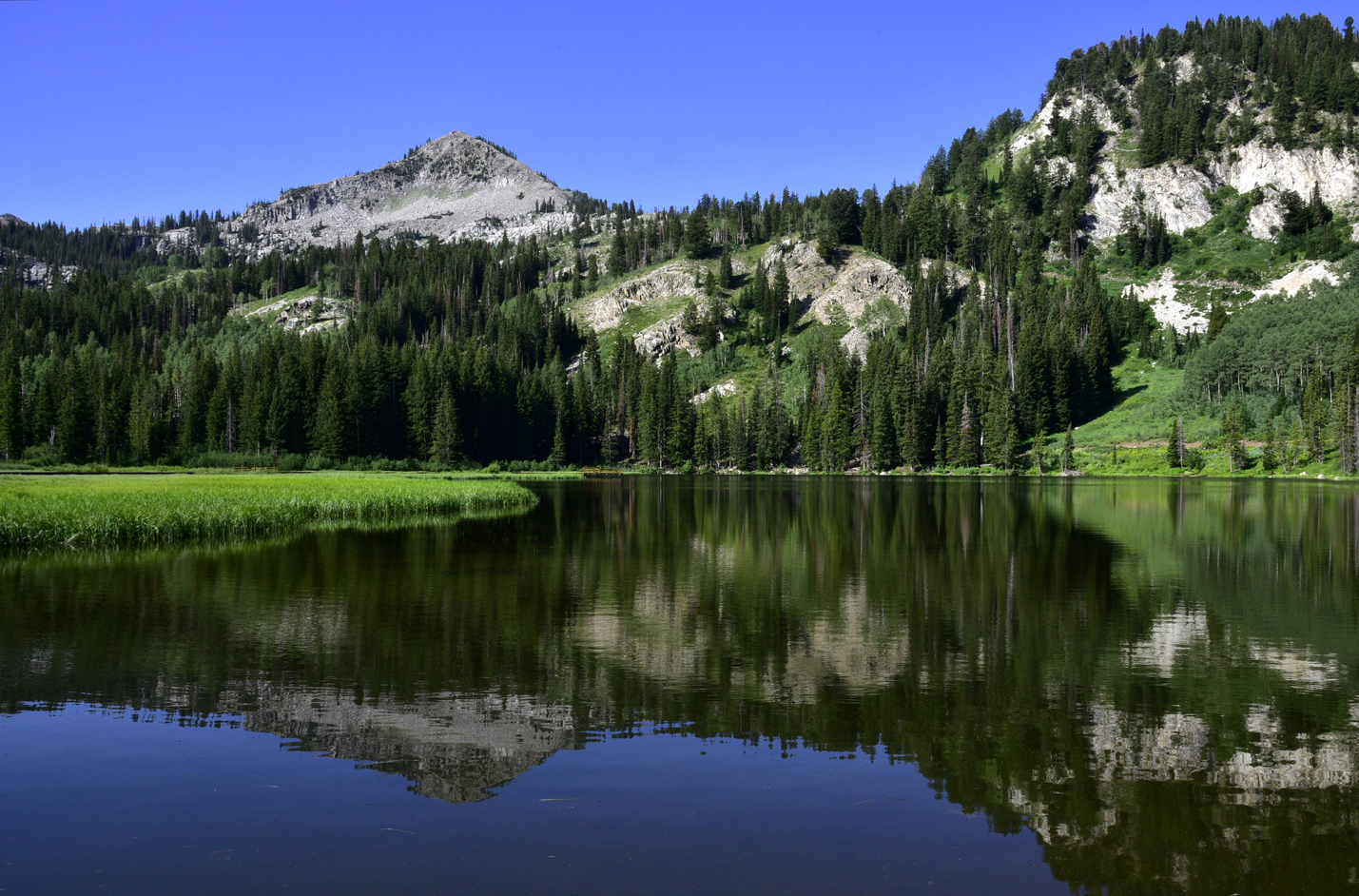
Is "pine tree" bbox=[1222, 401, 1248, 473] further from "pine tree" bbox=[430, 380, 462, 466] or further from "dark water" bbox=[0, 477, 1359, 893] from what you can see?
"pine tree" bbox=[430, 380, 462, 466]

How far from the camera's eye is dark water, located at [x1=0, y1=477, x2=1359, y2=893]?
28.4 feet

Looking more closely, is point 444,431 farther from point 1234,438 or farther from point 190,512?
point 1234,438

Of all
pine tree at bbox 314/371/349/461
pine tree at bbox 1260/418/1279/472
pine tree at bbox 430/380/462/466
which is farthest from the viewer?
pine tree at bbox 430/380/462/466

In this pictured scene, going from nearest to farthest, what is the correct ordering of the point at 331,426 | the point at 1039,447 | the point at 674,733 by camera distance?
the point at 674,733, the point at 331,426, the point at 1039,447

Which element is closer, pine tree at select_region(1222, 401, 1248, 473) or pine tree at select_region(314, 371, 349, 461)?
pine tree at select_region(1222, 401, 1248, 473)

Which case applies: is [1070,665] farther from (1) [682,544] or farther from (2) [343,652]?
(1) [682,544]

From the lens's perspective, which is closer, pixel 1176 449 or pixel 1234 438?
pixel 1234 438

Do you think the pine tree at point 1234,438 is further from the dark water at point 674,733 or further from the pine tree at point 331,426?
the pine tree at point 331,426

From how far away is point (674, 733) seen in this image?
1281 centimetres

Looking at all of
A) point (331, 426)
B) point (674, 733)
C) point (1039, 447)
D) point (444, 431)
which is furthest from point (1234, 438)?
point (674, 733)

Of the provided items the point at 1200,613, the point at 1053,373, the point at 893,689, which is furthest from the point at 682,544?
the point at 1053,373

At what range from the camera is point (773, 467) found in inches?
7062

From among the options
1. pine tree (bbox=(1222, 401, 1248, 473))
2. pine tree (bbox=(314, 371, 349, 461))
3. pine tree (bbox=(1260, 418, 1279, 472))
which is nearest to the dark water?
pine tree (bbox=(314, 371, 349, 461))

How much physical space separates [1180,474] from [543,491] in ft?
326
